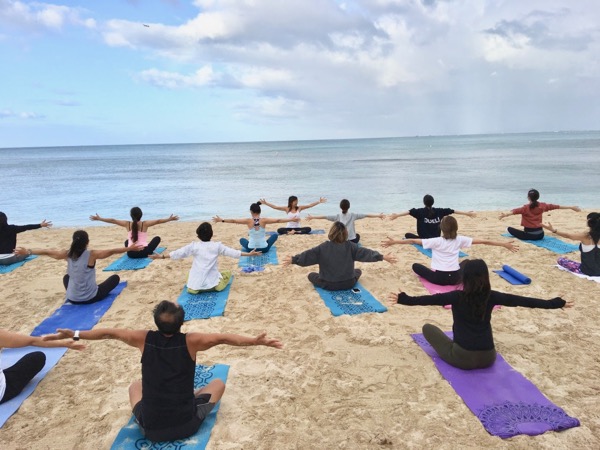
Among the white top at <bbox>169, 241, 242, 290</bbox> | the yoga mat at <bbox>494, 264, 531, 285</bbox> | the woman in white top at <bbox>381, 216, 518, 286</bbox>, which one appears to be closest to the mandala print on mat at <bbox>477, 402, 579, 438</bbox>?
the woman in white top at <bbox>381, 216, 518, 286</bbox>

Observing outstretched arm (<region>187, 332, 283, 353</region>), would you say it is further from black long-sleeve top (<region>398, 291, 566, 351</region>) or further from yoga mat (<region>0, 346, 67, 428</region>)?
yoga mat (<region>0, 346, 67, 428</region>)

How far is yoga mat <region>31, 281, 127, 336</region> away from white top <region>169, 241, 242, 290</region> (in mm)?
1301

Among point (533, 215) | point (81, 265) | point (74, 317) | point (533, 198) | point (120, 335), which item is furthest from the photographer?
point (533, 215)

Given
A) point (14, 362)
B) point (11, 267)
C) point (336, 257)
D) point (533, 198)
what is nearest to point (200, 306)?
point (336, 257)

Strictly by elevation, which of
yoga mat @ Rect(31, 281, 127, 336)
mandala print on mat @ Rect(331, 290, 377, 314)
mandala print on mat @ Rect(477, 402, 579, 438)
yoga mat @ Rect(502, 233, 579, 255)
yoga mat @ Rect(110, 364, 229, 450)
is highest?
yoga mat @ Rect(110, 364, 229, 450)

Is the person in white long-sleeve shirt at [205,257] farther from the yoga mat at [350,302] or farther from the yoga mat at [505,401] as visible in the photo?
the yoga mat at [505,401]

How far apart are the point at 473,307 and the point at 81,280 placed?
5.28 metres

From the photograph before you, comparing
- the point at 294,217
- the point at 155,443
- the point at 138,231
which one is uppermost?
the point at 138,231

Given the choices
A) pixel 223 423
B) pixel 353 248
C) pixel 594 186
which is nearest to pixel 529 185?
pixel 594 186

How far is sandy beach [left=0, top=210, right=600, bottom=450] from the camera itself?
3.24 m

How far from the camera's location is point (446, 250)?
6.27 metres

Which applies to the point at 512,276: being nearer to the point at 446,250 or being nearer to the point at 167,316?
the point at 446,250

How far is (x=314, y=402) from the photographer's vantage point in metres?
3.67

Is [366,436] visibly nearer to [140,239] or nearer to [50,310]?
[50,310]
